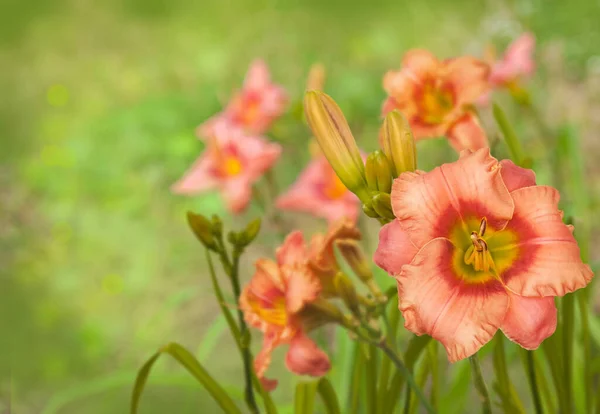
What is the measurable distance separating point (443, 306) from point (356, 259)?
143 millimetres

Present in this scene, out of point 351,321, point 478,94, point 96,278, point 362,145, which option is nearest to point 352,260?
point 351,321

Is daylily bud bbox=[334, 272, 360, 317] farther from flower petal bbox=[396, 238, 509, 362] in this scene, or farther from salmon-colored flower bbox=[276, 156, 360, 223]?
salmon-colored flower bbox=[276, 156, 360, 223]

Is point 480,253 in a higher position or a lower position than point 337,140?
lower

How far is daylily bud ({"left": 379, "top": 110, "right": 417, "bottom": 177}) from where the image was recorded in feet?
1.43

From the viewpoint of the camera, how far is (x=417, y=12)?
203 cm

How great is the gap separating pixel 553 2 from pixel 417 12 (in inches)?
17.7

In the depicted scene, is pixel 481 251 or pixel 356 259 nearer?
pixel 481 251

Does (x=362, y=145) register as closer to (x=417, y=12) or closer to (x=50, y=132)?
(x=417, y=12)

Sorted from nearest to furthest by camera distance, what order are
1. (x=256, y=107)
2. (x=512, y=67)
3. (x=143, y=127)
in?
(x=512, y=67) → (x=256, y=107) → (x=143, y=127)

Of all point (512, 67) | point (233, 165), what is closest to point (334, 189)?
point (233, 165)

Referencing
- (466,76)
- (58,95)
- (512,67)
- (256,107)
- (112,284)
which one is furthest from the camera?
(58,95)

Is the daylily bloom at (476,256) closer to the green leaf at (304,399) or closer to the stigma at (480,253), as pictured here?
the stigma at (480,253)

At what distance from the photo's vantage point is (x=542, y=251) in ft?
1.37

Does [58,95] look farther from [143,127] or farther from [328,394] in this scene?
[328,394]
